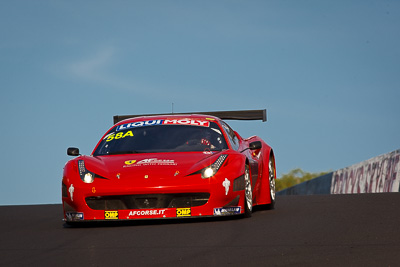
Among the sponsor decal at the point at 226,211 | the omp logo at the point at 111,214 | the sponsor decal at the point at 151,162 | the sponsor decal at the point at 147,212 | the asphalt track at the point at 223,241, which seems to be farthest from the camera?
the sponsor decal at the point at 151,162

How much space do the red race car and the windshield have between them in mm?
12

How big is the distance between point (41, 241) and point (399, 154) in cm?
1478

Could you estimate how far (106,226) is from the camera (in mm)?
9180

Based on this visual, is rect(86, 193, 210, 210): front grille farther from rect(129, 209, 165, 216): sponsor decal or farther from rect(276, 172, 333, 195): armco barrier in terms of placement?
rect(276, 172, 333, 195): armco barrier

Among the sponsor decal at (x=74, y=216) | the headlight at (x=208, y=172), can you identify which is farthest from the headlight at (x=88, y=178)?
the headlight at (x=208, y=172)

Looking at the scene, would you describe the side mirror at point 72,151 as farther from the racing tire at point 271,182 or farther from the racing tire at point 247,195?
the racing tire at point 271,182

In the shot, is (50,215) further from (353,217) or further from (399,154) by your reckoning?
(399,154)

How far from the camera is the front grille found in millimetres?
8961

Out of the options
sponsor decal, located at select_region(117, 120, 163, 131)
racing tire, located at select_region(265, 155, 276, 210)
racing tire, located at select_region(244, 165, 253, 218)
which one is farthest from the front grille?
racing tire, located at select_region(265, 155, 276, 210)

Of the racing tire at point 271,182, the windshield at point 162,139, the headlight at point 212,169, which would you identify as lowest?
the racing tire at point 271,182

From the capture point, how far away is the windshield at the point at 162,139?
10.2 m

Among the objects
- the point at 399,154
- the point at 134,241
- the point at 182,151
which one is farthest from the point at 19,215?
the point at 399,154

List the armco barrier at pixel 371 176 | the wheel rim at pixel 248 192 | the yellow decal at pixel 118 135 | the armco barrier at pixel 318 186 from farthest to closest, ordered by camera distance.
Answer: the armco barrier at pixel 318 186, the armco barrier at pixel 371 176, the yellow decal at pixel 118 135, the wheel rim at pixel 248 192

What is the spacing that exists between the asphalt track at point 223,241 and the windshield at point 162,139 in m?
0.97
